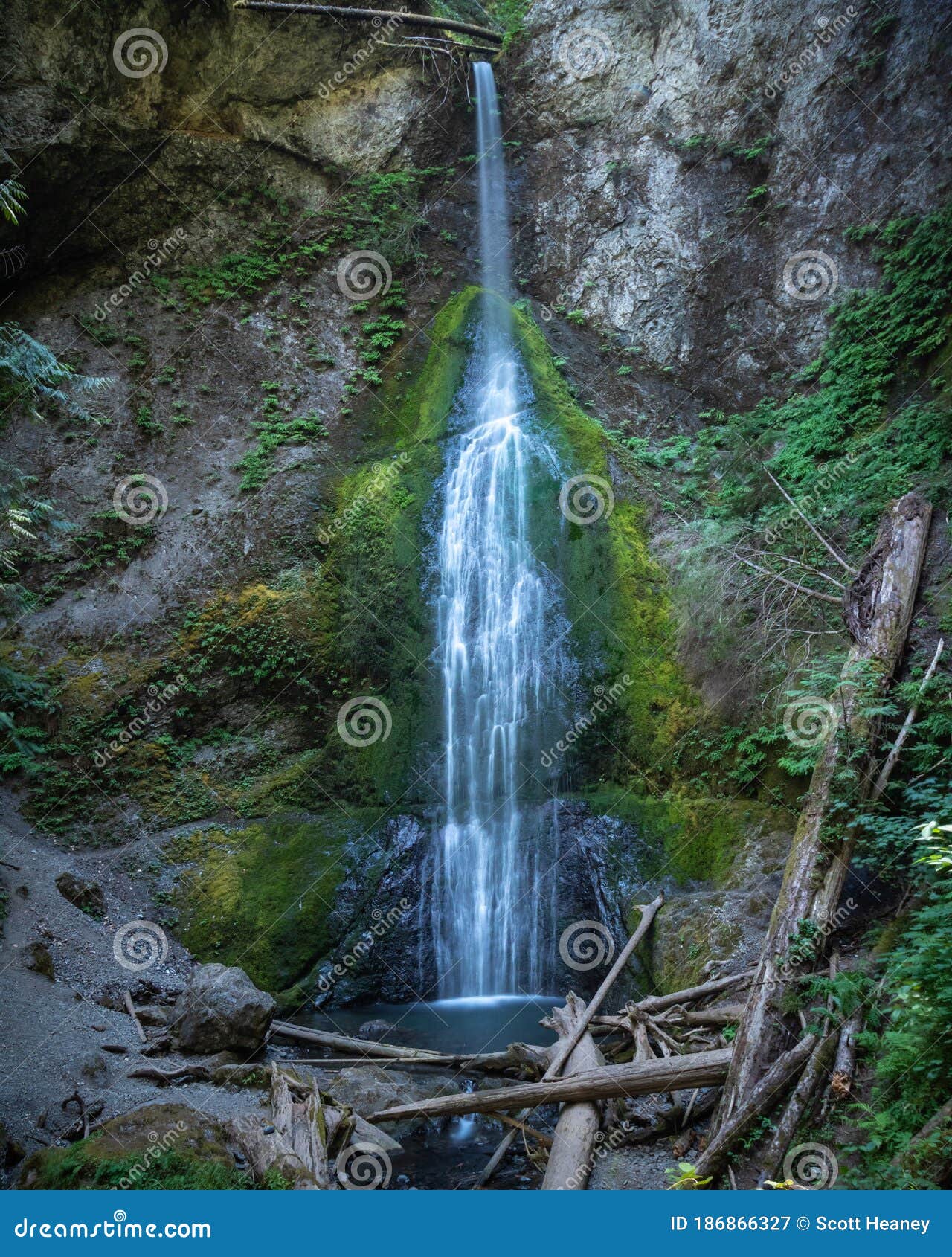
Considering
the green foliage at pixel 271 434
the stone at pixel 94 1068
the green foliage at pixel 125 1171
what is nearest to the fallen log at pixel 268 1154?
the green foliage at pixel 125 1171

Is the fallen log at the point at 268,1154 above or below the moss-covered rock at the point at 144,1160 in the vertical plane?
below

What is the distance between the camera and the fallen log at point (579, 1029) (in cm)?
549

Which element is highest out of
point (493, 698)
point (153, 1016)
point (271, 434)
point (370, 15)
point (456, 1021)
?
point (370, 15)

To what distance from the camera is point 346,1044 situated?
7773 millimetres

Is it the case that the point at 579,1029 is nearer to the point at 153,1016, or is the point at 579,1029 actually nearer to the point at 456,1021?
the point at 456,1021

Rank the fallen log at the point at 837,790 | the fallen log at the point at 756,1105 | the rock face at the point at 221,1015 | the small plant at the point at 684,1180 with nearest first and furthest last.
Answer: the small plant at the point at 684,1180 → the fallen log at the point at 756,1105 → the fallen log at the point at 837,790 → the rock face at the point at 221,1015

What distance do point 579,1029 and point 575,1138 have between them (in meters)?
1.24

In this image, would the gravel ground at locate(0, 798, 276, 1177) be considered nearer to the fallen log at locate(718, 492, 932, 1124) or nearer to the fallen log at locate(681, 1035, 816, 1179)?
the fallen log at locate(681, 1035, 816, 1179)

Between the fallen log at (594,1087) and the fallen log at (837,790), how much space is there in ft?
1.05

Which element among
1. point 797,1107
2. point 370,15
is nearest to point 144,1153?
point 797,1107

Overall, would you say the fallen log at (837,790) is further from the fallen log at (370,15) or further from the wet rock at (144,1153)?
the fallen log at (370,15)

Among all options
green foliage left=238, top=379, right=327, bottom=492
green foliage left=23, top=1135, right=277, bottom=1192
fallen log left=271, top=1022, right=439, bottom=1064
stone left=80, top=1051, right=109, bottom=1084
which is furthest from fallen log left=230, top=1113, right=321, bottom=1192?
green foliage left=238, top=379, right=327, bottom=492

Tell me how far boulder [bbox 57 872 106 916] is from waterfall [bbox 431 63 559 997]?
4.07m

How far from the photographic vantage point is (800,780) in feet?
27.4
